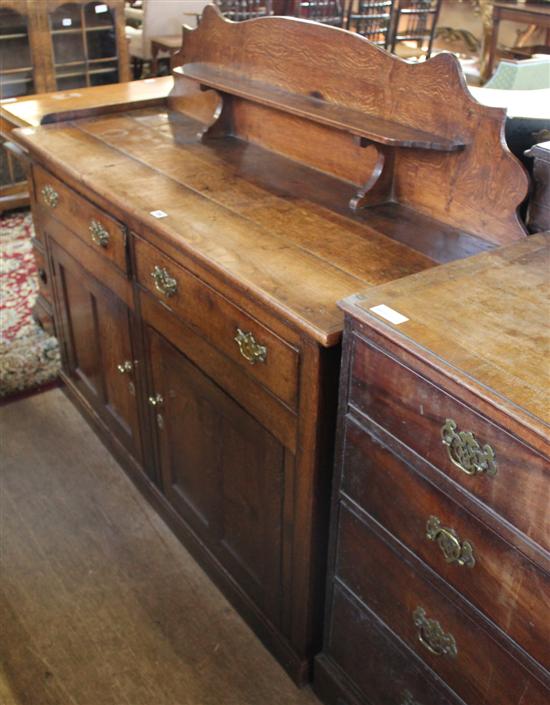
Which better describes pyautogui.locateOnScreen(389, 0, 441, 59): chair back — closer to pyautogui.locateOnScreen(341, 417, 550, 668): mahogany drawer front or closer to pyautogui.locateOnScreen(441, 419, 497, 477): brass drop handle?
pyautogui.locateOnScreen(341, 417, 550, 668): mahogany drawer front

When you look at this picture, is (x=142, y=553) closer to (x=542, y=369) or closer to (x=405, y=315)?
(x=405, y=315)

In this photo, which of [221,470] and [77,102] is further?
[77,102]

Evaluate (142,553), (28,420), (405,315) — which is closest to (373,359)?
(405,315)

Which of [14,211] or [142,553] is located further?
[14,211]

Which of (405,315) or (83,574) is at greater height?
(405,315)

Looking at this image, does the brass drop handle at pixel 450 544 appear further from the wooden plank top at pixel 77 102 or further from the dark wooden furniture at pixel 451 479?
the wooden plank top at pixel 77 102

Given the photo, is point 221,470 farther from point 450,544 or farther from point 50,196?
point 50,196

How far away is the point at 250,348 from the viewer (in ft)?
4.12

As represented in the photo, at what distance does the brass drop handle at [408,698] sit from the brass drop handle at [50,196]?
137 centimetres

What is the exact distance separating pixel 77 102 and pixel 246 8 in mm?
2374

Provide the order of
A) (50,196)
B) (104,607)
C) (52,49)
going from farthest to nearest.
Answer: (52,49), (50,196), (104,607)

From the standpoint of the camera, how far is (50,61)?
365 cm

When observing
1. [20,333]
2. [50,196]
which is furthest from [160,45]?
[50,196]

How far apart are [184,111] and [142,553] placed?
46.5 inches
